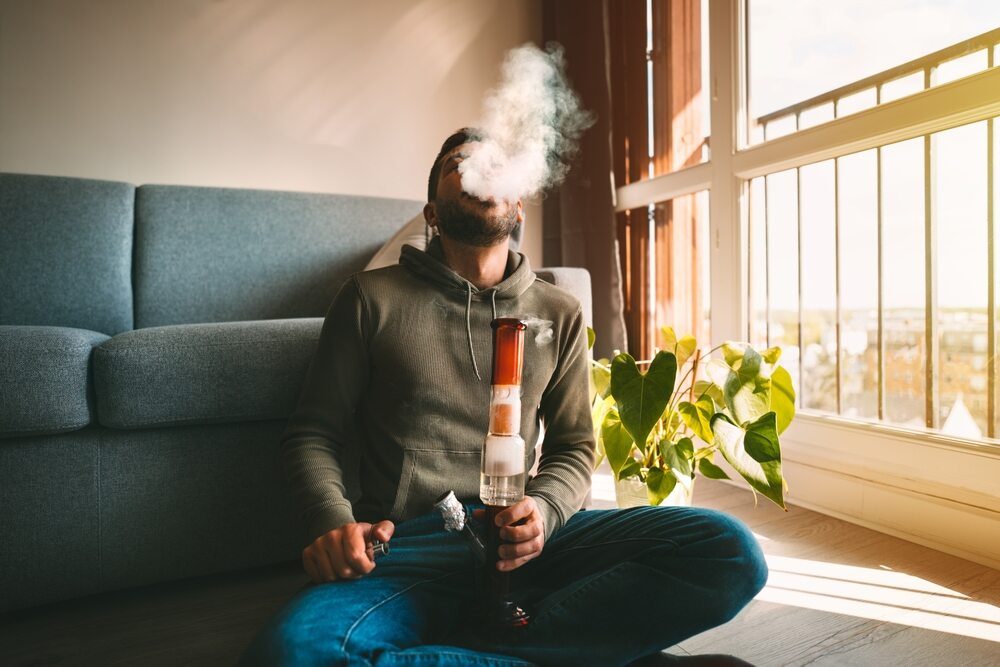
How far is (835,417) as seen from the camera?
1736 mm

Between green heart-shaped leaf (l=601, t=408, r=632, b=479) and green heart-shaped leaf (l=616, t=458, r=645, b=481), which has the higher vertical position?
green heart-shaped leaf (l=601, t=408, r=632, b=479)

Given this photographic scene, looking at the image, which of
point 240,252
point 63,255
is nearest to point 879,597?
point 240,252

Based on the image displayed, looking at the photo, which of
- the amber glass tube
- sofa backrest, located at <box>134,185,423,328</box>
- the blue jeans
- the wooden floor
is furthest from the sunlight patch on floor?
sofa backrest, located at <box>134,185,423,328</box>

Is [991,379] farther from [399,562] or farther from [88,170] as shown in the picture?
[88,170]

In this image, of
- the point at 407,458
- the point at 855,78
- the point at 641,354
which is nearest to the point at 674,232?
the point at 641,354

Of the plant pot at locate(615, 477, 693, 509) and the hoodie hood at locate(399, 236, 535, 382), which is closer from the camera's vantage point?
the hoodie hood at locate(399, 236, 535, 382)

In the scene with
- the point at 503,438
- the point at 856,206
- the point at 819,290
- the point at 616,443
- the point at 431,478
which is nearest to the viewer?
the point at 503,438

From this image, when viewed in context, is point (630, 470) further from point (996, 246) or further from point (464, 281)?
point (996, 246)

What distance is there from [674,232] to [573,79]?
2.98 ft

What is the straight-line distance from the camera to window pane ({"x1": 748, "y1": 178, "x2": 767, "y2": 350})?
2.02m

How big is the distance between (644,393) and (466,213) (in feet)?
1.66

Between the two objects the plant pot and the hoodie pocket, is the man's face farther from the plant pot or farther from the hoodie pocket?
the plant pot

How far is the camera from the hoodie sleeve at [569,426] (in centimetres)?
100

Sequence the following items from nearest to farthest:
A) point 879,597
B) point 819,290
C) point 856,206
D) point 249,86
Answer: point 879,597
point 856,206
point 819,290
point 249,86
